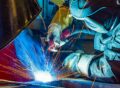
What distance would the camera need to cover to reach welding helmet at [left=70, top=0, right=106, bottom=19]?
138cm

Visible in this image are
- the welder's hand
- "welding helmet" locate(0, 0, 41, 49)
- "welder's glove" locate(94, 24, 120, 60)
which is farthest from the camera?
the welder's hand

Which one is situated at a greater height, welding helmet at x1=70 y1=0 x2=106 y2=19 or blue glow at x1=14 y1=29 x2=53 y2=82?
welding helmet at x1=70 y1=0 x2=106 y2=19

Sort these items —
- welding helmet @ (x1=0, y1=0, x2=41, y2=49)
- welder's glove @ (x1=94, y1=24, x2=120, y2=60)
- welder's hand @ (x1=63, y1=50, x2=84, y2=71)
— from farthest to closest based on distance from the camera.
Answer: welder's hand @ (x1=63, y1=50, x2=84, y2=71), welder's glove @ (x1=94, y1=24, x2=120, y2=60), welding helmet @ (x1=0, y1=0, x2=41, y2=49)

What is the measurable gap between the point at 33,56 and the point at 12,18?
1.14 meters

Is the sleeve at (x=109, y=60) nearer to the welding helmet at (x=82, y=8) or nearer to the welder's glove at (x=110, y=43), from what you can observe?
the welder's glove at (x=110, y=43)

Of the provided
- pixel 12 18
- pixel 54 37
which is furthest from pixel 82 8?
pixel 12 18

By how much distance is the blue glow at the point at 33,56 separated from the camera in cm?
151

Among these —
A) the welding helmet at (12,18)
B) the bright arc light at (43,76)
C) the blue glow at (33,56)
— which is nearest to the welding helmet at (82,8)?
the blue glow at (33,56)

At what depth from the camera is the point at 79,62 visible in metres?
1.43

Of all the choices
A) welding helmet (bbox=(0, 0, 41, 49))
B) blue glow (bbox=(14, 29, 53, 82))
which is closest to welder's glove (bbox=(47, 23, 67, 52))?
blue glow (bbox=(14, 29, 53, 82))

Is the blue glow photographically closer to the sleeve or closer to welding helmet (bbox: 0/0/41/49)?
the sleeve

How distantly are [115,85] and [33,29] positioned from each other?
61cm

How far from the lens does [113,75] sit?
133cm

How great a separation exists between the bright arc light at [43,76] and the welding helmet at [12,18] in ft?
3.65
